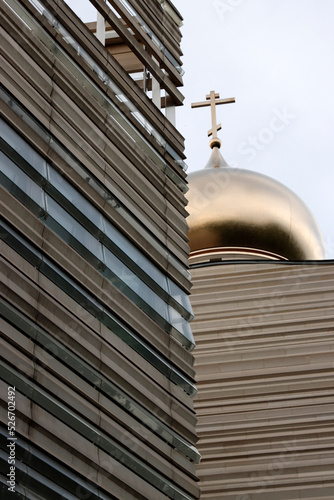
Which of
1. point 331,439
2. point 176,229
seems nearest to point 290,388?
point 331,439

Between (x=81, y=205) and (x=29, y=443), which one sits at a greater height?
(x=81, y=205)

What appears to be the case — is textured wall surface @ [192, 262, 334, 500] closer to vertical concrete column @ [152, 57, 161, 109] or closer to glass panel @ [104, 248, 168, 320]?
vertical concrete column @ [152, 57, 161, 109]

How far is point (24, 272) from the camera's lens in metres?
10.4

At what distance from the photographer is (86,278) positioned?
11.5 meters

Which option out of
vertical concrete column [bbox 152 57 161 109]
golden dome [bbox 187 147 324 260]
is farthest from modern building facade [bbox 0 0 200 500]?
golden dome [bbox 187 147 324 260]

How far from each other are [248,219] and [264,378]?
752 centimetres

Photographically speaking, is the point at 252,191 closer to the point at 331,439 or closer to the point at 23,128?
the point at 331,439

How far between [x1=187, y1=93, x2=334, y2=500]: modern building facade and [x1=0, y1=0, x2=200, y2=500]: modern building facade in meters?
5.10

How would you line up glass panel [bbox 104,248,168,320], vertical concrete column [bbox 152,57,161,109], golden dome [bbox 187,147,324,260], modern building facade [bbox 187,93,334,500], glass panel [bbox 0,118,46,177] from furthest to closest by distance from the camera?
golden dome [bbox 187,147,324,260] < modern building facade [bbox 187,93,334,500] < vertical concrete column [bbox 152,57,161,109] < glass panel [bbox 104,248,168,320] < glass panel [bbox 0,118,46,177]

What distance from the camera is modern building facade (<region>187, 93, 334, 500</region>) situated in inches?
703

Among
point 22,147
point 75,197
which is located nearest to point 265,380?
point 75,197

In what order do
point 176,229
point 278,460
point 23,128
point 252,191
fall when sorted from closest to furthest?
point 23,128 < point 176,229 < point 278,460 < point 252,191

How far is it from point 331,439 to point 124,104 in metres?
7.43

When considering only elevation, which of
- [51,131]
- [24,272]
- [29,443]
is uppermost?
[51,131]
